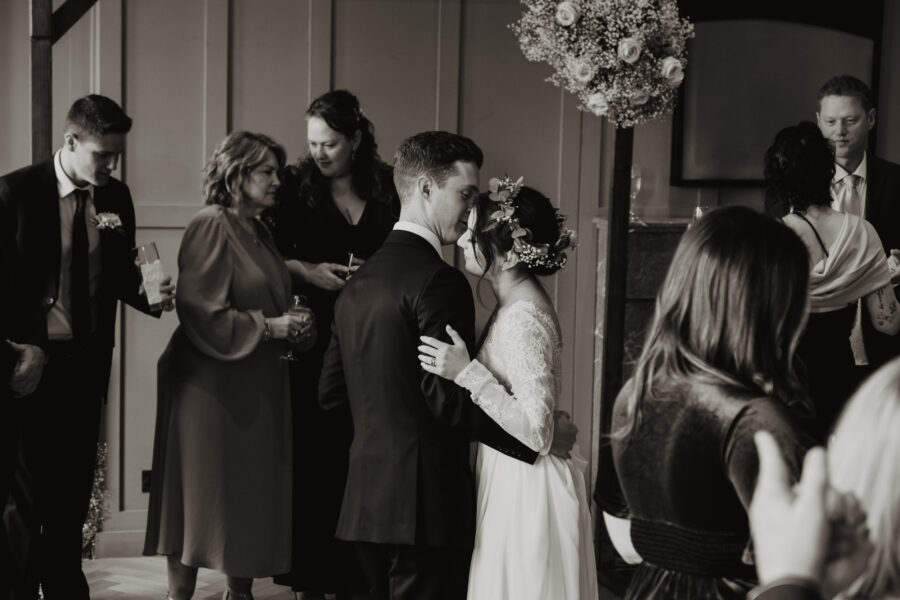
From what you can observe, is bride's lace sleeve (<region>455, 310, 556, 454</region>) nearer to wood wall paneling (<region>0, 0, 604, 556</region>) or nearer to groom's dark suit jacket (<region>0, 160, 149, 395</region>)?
groom's dark suit jacket (<region>0, 160, 149, 395</region>)

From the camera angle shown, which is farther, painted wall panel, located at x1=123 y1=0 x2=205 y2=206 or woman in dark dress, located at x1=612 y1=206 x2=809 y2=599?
painted wall panel, located at x1=123 y1=0 x2=205 y2=206

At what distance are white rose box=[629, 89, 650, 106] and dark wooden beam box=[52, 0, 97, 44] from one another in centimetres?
197

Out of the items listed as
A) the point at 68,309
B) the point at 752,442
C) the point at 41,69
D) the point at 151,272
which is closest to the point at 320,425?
the point at 151,272

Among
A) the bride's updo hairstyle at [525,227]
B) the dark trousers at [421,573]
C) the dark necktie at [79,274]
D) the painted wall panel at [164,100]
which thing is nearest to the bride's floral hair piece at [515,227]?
the bride's updo hairstyle at [525,227]

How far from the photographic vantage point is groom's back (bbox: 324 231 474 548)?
3045 mm

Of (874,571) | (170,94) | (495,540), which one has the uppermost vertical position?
(170,94)

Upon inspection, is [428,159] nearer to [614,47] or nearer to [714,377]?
[614,47]

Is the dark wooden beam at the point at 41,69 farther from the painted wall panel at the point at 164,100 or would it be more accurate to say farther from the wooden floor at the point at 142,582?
the wooden floor at the point at 142,582

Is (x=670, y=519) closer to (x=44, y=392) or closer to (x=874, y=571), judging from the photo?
(x=874, y=571)

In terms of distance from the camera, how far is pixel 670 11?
164 inches

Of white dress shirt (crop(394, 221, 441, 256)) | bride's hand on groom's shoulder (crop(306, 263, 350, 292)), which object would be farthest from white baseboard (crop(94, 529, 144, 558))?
white dress shirt (crop(394, 221, 441, 256))

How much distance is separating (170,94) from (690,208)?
8.31 feet

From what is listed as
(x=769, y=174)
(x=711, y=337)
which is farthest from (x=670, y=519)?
(x=769, y=174)

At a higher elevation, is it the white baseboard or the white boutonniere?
the white boutonniere
